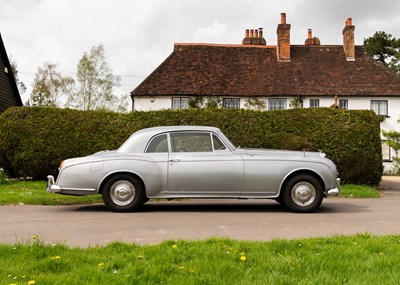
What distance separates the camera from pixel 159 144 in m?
8.65

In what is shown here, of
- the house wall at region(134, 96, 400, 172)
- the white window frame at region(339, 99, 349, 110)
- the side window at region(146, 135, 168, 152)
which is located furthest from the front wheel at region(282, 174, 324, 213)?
the white window frame at region(339, 99, 349, 110)

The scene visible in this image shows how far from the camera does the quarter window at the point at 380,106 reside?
2952 centimetres

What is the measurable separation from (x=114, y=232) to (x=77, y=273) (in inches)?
94.1

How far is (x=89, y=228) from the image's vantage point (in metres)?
6.47

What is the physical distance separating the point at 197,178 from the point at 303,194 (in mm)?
2090

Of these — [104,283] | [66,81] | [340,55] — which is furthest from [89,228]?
[66,81]

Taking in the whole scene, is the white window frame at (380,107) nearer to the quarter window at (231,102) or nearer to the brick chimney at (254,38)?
the quarter window at (231,102)

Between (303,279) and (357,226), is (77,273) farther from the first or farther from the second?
(357,226)

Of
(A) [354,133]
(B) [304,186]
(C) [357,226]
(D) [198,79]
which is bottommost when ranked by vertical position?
(C) [357,226]

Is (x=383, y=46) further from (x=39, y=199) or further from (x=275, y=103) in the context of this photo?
(x=39, y=199)

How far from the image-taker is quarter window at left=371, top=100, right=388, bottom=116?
2952 centimetres

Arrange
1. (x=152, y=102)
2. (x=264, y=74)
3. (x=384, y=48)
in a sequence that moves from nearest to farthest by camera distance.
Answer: (x=152, y=102)
(x=264, y=74)
(x=384, y=48)

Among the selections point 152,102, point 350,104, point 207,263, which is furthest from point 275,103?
point 207,263

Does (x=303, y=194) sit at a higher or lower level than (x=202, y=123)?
lower
